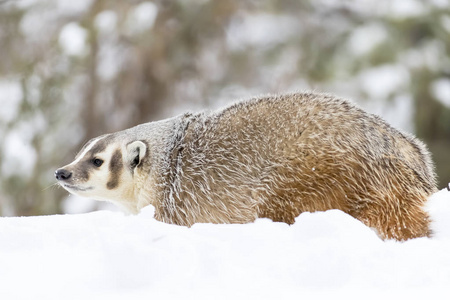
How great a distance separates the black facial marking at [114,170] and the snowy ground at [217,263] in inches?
58.6

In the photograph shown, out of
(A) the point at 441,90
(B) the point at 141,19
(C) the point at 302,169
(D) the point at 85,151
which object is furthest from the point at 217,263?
(A) the point at 441,90

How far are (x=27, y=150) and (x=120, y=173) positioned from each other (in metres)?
6.94

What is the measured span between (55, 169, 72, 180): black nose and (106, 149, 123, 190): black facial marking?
0.90 feet

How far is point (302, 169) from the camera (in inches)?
155

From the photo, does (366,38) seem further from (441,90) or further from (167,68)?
(167,68)

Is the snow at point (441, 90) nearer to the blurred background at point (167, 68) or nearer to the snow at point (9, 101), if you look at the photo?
the blurred background at point (167, 68)

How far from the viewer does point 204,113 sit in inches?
190

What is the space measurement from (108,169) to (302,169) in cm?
144

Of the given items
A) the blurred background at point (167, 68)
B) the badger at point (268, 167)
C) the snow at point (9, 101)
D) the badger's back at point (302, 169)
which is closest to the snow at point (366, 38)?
the blurred background at point (167, 68)

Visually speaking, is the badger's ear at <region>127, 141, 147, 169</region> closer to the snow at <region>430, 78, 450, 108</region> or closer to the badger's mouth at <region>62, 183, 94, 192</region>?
the badger's mouth at <region>62, 183, 94, 192</region>

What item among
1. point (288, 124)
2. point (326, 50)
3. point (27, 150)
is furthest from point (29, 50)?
point (288, 124)

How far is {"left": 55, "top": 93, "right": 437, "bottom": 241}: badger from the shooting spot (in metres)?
3.87

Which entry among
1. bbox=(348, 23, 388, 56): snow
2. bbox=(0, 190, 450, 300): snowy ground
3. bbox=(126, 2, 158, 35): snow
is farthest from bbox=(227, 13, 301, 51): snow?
bbox=(0, 190, 450, 300): snowy ground

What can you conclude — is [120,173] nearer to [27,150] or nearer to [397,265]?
[397,265]
